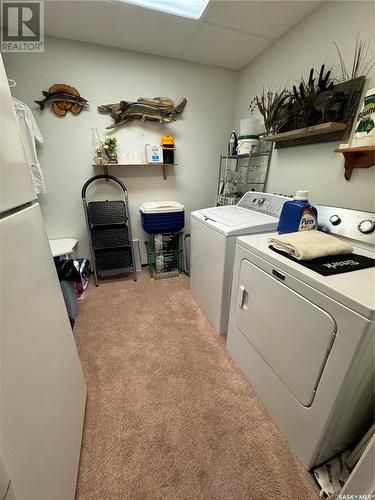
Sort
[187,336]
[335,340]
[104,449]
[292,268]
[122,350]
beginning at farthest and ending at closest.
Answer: [187,336], [122,350], [104,449], [292,268], [335,340]

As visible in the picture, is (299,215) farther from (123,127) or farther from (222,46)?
(123,127)

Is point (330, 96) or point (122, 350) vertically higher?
point (330, 96)

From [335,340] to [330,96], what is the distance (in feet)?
4.84

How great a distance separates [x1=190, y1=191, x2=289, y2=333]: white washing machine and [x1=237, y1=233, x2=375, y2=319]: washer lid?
1.50 feet

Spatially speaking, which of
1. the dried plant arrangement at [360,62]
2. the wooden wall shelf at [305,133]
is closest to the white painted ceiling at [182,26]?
the dried plant arrangement at [360,62]

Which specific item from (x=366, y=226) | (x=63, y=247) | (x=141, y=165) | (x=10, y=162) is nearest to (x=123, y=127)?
(x=141, y=165)

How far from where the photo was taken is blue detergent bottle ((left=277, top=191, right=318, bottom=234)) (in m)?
1.26

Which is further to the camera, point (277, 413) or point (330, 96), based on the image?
point (330, 96)

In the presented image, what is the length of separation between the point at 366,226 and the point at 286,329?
2.38 ft

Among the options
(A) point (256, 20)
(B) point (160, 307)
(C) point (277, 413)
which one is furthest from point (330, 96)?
(B) point (160, 307)

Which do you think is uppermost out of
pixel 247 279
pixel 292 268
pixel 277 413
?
pixel 292 268

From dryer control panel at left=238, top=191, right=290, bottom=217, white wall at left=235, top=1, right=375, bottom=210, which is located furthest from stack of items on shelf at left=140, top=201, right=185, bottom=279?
white wall at left=235, top=1, right=375, bottom=210

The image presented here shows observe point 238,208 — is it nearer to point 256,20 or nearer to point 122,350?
point 256,20

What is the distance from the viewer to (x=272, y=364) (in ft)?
3.53
